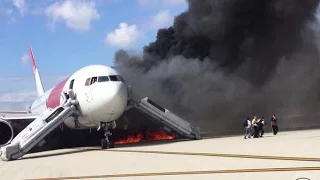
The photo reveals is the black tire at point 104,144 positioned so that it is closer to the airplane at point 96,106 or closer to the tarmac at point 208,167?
the airplane at point 96,106

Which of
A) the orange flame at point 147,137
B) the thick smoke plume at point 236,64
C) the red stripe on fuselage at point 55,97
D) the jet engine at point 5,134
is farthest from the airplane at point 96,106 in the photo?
the thick smoke plume at point 236,64

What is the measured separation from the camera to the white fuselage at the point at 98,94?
2569cm

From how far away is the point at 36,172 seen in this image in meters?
16.9

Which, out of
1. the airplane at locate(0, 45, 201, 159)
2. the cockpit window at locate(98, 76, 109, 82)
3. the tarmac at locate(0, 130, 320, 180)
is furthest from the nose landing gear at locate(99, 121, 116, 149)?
the tarmac at locate(0, 130, 320, 180)

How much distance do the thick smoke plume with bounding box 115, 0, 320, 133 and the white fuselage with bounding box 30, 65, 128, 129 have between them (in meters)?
14.4

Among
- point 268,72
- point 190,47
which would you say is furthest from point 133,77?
point 268,72

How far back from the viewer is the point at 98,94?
84.9 feet

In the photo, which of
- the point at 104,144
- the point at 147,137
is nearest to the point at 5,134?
the point at 147,137

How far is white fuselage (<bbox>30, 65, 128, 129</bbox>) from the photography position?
2569 centimetres

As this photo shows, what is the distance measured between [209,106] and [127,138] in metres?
8.70

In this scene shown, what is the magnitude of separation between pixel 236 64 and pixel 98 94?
18.1 meters

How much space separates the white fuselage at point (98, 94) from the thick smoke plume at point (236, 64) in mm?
14410

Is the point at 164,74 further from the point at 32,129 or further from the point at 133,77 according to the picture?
the point at 32,129

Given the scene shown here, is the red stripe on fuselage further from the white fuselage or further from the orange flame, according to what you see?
the orange flame
